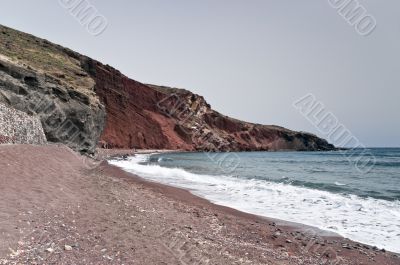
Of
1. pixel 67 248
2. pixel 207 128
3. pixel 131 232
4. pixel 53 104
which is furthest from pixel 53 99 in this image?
pixel 207 128

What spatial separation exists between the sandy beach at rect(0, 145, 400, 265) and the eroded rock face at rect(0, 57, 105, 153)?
11.6 metres

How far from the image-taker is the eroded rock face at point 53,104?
22.4 metres

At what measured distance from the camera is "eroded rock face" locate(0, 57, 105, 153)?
2242cm

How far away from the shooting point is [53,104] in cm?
2655

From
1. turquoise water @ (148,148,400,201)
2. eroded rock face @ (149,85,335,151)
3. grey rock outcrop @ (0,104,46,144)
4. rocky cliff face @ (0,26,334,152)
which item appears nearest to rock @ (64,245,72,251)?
grey rock outcrop @ (0,104,46,144)

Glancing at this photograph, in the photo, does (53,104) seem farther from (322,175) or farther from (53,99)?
(322,175)

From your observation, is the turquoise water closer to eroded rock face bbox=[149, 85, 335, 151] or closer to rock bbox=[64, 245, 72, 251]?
rock bbox=[64, 245, 72, 251]

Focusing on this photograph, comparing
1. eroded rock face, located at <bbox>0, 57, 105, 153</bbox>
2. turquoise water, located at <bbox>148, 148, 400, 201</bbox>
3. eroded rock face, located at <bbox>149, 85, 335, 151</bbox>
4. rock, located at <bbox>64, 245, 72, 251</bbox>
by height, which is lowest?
rock, located at <bbox>64, 245, 72, 251</bbox>

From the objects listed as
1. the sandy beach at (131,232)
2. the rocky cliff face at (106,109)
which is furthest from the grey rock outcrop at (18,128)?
the sandy beach at (131,232)

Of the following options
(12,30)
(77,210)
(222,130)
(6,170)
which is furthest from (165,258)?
(222,130)

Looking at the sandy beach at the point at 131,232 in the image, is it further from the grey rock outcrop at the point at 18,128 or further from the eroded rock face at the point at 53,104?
the eroded rock face at the point at 53,104

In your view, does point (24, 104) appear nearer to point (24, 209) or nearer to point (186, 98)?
point (24, 209)

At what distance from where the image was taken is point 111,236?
692 centimetres

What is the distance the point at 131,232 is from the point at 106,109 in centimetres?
6391
